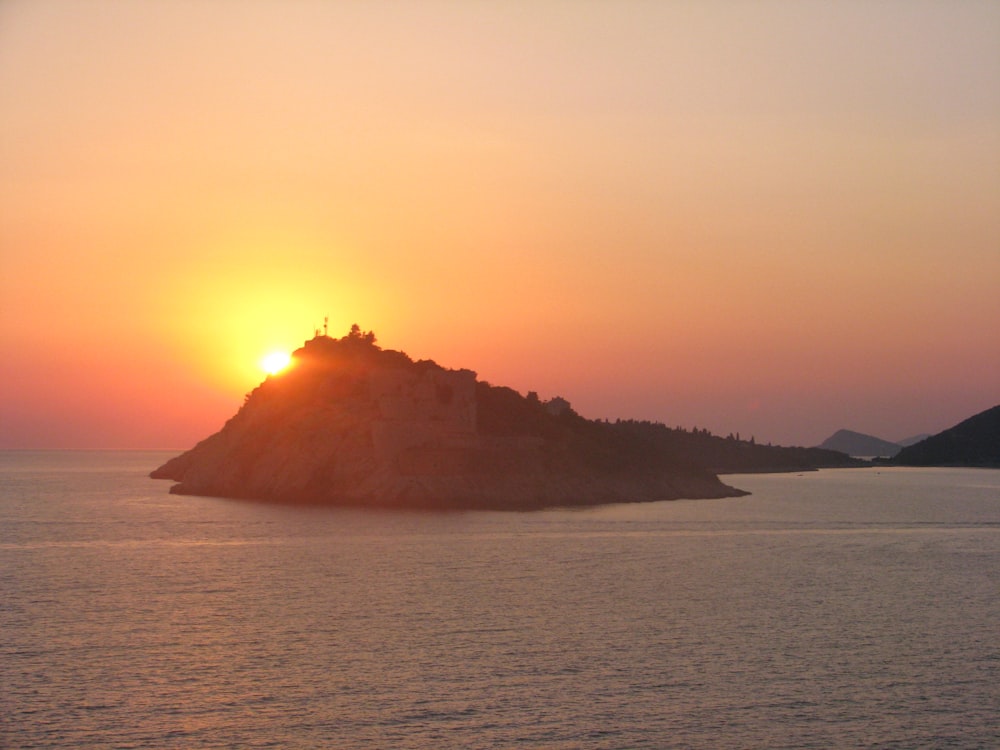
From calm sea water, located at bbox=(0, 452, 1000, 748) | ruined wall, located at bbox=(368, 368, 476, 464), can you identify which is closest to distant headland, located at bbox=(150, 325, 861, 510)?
ruined wall, located at bbox=(368, 368, 476, 464)

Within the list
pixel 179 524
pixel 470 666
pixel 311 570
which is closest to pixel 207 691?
pixel 470 666

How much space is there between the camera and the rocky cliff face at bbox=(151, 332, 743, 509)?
92.3 metres

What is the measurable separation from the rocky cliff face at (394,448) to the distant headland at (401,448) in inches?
4.6

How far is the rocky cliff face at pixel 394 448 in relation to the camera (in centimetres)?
9231

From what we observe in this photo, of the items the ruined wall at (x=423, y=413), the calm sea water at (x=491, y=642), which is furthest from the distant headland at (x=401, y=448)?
the calm sea water at (x=491, y=642)

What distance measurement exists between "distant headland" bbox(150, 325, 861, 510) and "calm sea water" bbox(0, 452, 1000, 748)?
25.4m

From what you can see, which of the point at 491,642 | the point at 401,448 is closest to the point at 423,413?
the point at 401,448

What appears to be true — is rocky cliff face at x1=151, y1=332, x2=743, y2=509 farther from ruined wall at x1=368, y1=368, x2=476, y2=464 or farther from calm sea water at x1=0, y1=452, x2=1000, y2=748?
calm sea water at x1=0, y1=452, x2=1000, y2=748

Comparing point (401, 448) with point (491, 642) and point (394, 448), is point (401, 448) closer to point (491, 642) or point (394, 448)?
point (394, 448)

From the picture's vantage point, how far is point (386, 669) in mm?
30516

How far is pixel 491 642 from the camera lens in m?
33.8

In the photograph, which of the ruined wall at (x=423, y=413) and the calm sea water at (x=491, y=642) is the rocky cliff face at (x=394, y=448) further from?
the calm sea water at (x=491, y=642)

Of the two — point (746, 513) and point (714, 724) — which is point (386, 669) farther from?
point (746, 513)

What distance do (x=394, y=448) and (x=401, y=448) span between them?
2.11ft
